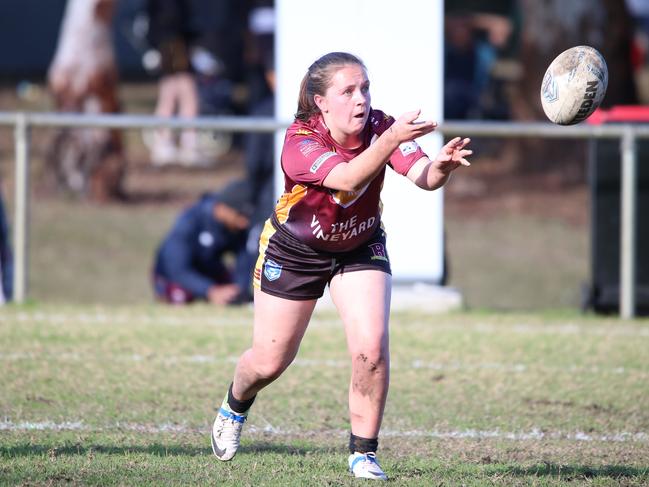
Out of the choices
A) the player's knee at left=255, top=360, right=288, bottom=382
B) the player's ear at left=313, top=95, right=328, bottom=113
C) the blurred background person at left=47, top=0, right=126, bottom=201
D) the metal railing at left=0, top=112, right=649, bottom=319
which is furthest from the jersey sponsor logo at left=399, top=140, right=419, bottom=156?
the blurred background person at left=47, top=0, right=126, bottom=201

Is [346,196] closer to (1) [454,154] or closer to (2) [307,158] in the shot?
(2) [307,158]

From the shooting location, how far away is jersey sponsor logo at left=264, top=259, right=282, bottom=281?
507 cm

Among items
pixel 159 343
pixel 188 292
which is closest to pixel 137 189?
pixel 188 292

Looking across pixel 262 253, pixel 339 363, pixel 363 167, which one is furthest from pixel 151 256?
pixel 363 167

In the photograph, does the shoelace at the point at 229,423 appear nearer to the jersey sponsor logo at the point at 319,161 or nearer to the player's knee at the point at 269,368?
the player's knee at the point at 269,368

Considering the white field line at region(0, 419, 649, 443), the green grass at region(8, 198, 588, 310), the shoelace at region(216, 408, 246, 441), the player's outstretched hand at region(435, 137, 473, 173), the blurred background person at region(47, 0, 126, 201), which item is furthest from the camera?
the blurred background person at region(47, 0, 126, 201)

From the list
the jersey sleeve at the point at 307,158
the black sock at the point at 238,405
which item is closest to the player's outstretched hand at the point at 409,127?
the jersey sleeve at the point at 307,158

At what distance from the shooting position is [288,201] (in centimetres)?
510

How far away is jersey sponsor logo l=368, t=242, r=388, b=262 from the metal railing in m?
4.09

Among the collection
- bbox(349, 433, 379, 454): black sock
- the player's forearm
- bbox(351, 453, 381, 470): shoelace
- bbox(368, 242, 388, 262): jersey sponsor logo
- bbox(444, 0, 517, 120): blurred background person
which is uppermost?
bbox(444, 0, 517, 120): blurred background person

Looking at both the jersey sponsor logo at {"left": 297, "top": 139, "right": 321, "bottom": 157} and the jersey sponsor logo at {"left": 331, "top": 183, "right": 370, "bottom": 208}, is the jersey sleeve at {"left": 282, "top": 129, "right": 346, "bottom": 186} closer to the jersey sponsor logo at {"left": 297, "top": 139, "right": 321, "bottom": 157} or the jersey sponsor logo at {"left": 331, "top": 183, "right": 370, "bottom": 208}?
the jersey sponsor logo at {"left": 297, "top": 139, "right": 321, "bottom": 157}

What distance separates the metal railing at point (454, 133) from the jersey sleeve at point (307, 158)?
167 inches

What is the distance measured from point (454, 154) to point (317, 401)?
7.56 ft

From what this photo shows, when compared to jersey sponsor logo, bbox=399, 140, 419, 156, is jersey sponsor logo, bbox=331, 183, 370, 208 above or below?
below
